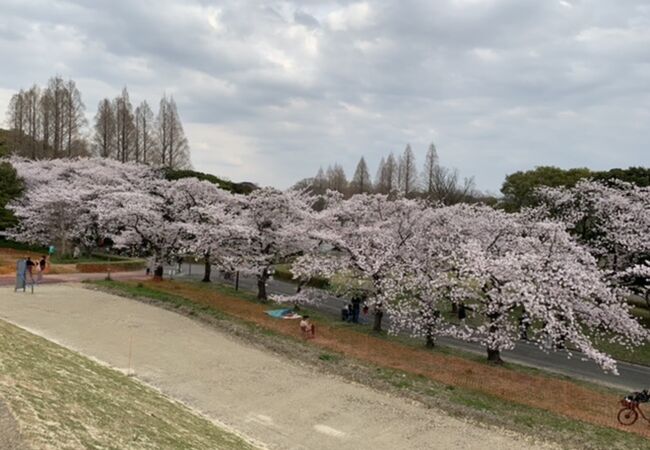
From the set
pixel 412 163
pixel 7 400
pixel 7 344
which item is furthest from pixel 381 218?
pixel 412 163

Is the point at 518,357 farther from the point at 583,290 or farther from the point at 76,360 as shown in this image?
the point at 76,360

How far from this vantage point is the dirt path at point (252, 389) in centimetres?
1147

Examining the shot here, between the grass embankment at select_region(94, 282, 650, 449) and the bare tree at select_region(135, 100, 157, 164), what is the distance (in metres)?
44.0

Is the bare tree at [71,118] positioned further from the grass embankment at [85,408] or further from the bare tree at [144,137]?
the grass embankment at [85,408]

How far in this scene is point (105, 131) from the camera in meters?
61.1

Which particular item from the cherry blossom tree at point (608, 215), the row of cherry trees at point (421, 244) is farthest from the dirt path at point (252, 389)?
the cherry blossom tree at point (608, 215)

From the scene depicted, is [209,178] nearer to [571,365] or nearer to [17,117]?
[17,117]

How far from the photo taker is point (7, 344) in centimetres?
1057

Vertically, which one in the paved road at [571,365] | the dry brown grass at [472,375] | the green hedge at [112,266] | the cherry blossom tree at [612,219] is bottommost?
the paved road at [571,365]

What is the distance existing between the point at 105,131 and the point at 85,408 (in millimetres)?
60365

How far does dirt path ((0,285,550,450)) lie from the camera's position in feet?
37.6

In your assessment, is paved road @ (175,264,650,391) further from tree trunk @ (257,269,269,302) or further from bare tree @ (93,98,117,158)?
bare tree @ (93,98,117,158)

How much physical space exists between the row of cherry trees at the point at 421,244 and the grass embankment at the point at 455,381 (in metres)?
1.39

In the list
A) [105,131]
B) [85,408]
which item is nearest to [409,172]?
[105,131]
